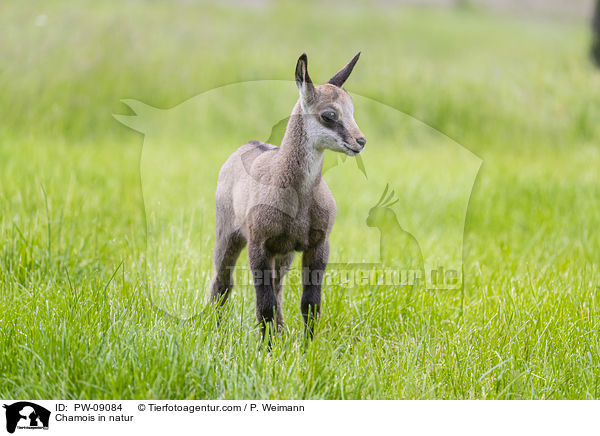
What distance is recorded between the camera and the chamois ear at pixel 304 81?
269 centimetres

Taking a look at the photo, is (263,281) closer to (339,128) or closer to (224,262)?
(224,262)

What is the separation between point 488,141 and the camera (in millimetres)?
9484

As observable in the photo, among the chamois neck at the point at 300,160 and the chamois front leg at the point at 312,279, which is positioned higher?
the chamois neck at the point at 300,160

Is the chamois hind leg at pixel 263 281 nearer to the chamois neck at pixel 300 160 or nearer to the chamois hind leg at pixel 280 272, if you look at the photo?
the chamois hind leg at pixel 280 272

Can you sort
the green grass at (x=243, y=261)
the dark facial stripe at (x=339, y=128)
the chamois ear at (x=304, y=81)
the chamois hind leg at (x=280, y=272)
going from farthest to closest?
the chamois hind leg at (x=280, y=272) → the green grass at (x=243, y=261) → the dark facial stripe at (x=339, y=128) → the chamois ear at (x=304, y=81)

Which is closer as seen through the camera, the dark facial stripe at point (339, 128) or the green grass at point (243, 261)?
the dark facial stripe at point (339, 128)

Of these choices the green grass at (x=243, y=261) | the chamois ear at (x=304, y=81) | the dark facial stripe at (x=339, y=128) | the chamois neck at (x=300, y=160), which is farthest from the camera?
the green grass at (x=243, y=261)
